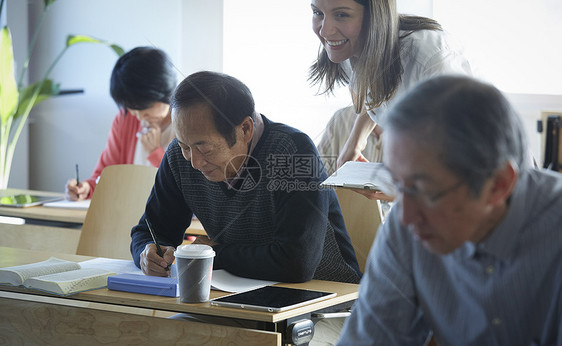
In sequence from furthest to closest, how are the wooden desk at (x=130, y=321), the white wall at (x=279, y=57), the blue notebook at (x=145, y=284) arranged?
the white wall at (x=279, y=57) < the blue notebook at (x=145, y=284) < the wooden desk at (x=130, y=321)

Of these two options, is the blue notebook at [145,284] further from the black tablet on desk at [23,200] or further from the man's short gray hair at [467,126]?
the black tablet on desk at [23,200]

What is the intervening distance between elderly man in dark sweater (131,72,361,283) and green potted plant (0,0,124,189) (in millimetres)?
2266

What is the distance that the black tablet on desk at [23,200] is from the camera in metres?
2.65

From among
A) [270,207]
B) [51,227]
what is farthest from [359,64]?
[51,227]

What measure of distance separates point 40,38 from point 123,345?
343cm

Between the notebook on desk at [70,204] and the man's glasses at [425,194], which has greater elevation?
the man's glasses at [425,194]

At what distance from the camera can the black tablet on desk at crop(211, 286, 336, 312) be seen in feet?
4.04

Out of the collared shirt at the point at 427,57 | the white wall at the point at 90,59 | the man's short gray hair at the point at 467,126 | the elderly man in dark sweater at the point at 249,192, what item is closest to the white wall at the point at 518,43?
the white wall at the point at 90,59

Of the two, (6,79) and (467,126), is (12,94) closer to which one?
(6,79)

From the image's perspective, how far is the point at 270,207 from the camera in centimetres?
162

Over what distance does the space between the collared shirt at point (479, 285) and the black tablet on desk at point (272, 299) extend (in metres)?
0.25

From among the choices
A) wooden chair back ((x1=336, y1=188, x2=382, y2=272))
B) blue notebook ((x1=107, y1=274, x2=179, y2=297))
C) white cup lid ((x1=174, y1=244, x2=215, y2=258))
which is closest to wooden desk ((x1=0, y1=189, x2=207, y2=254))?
wooden chair back ((x1=336, y1=188, x2=382, y2=272))

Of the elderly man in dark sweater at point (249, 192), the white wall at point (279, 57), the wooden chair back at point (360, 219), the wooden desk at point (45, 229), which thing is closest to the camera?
the elderly man in dark sweater at point (249, 192)

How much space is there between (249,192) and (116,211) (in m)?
0.78
